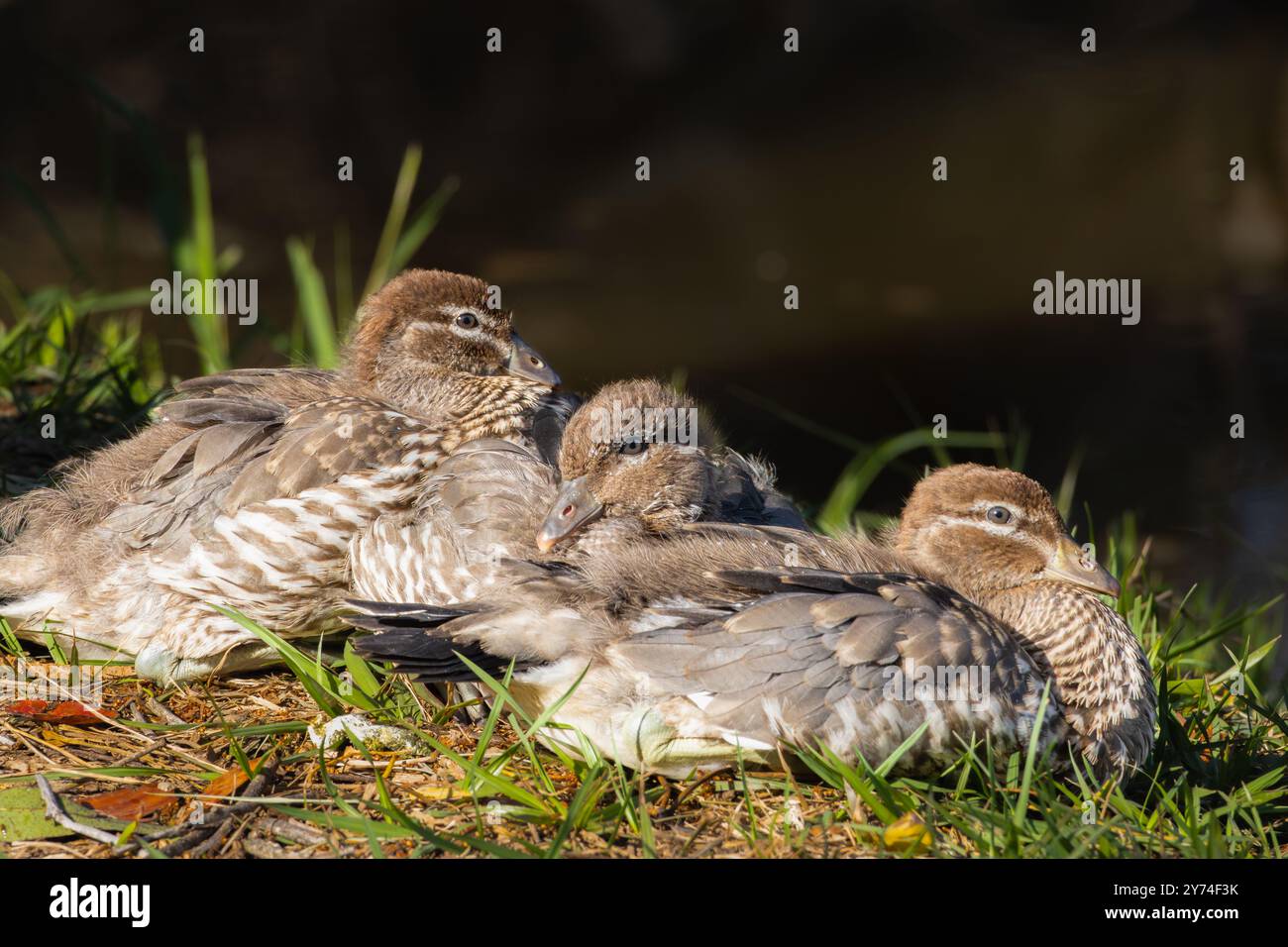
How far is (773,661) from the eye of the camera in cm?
370

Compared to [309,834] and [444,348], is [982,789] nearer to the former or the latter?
[309,834]

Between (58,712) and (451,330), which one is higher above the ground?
(451,330)

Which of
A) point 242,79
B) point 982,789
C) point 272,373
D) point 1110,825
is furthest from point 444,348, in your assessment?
point 242,79

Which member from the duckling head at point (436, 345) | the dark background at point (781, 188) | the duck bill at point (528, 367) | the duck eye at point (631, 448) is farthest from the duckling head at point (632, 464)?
the dark background at point (781, 188)

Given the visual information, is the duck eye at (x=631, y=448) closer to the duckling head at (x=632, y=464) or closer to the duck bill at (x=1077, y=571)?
the duckling head at (x=632, y=464)

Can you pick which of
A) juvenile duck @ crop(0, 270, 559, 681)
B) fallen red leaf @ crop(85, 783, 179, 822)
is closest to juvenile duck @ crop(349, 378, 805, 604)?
juvenile duck @ crop(0, 270, 559, 681)

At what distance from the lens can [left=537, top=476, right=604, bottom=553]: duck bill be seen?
166 inches

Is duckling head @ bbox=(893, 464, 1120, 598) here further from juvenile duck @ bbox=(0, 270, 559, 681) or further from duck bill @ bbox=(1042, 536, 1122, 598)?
juvenile duck @ bbox=(0, 270, 559, 681)

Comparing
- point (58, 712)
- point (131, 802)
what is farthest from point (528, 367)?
point (131, 802)

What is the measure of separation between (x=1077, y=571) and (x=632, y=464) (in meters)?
1.31

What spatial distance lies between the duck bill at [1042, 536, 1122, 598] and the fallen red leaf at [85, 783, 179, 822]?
2.46 meters

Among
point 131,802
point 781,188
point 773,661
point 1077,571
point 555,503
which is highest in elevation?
point 781,188

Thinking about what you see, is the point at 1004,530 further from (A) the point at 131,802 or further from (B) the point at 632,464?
(A) the point at 131,802

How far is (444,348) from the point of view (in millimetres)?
5066
